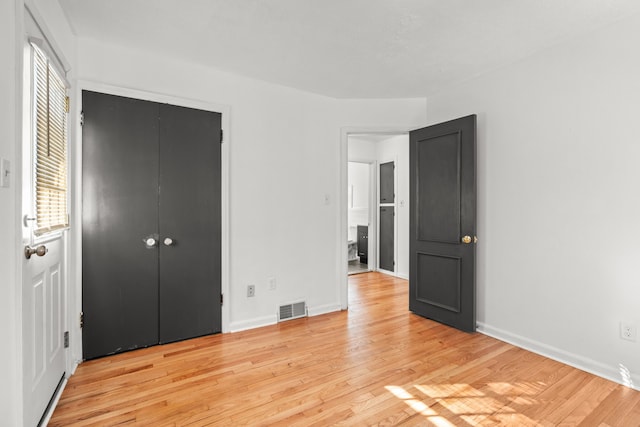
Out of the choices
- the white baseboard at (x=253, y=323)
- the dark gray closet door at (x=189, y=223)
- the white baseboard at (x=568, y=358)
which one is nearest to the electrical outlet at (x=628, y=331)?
the white baseboard at (x=568, y=358)

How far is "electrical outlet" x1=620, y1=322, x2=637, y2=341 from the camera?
2205mm

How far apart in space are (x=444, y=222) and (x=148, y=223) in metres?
2.72

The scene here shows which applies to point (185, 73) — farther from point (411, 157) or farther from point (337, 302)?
point (337, 302)

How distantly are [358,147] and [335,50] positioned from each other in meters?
3.24

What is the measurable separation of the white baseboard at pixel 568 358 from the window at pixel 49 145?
136 inches

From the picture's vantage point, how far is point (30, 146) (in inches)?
63.6

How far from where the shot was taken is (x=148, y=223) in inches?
108

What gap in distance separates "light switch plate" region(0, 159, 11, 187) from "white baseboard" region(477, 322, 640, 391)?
3.53 meters

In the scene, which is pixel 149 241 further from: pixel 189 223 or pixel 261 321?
pixel 261 321

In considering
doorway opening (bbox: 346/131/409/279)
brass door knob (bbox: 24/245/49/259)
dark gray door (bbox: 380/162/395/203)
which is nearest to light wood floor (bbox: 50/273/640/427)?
brass door knob (bbox: 24/245/49/259)

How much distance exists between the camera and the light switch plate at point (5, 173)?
51.6 inches

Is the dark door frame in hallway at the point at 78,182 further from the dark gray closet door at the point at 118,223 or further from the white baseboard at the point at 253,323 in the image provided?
the white baseboard at the point at 253,323

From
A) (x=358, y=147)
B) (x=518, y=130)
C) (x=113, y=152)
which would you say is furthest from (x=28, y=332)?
(x=358, y=147)

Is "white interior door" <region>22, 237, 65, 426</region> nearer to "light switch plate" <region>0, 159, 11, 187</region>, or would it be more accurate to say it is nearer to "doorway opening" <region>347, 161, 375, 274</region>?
"light switch plate" <region>0, 159, 11, 187</region>
